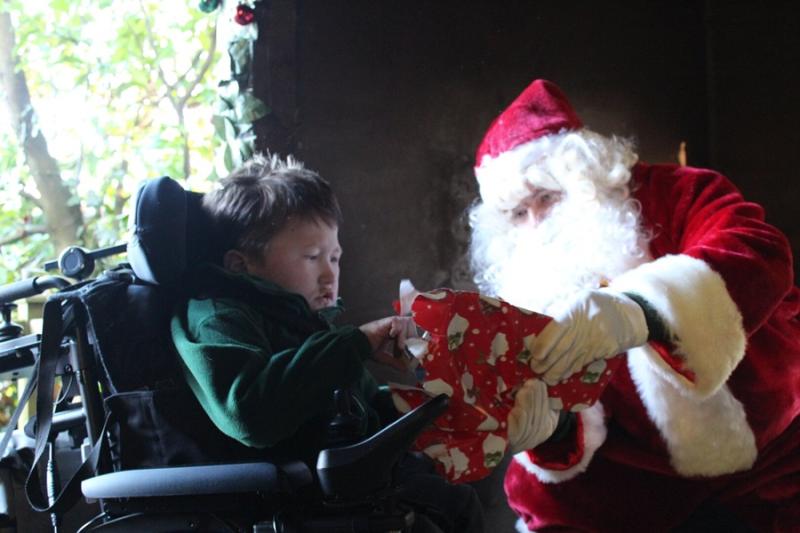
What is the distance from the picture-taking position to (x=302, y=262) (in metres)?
1.71

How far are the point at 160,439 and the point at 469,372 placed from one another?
551 mm

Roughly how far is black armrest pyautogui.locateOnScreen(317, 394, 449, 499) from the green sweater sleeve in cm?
9

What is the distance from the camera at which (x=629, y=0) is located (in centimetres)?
346

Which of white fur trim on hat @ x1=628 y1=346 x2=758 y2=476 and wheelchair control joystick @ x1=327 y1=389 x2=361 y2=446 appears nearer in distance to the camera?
wheelchair control joystick @ x1=327 y1=389 x2=361 y2=446

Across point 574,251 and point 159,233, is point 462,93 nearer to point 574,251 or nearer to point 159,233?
point 574,251

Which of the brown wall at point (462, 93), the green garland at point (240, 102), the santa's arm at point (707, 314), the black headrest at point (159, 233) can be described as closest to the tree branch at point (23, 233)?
the green garland at point (240, 102)

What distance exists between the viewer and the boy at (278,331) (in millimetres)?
1324

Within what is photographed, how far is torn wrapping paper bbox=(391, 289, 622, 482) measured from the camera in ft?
4.60

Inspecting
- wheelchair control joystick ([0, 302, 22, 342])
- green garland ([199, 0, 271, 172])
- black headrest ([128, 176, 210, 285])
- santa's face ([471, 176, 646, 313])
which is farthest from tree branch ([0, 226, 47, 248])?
santa's face ([471, 176, 646, 313])

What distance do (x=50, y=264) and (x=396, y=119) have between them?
131cm

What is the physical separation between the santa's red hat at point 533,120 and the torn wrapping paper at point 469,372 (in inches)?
30.1

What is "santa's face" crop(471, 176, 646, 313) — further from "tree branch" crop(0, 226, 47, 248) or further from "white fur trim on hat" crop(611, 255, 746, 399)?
"tree branch" crop(0, 226, 47, 248)

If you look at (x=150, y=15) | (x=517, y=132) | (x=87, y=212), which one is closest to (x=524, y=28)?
(x=517, y=132)

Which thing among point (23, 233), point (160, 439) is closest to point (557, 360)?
point (160, 439)
